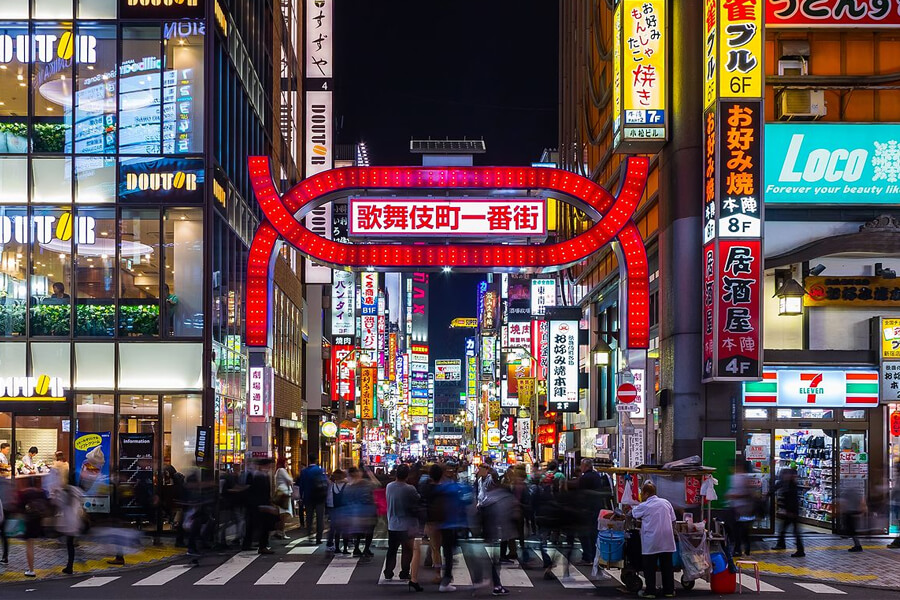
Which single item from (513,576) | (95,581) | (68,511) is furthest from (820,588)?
(68,511)

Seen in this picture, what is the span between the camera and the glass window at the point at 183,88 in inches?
1293

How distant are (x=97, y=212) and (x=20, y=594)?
17.0 m

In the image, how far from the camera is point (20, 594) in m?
17.5

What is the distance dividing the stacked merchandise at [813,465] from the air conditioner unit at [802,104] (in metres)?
8.25

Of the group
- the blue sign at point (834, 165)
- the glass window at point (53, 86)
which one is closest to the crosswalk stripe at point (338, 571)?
the blue sign at point (834, 165)

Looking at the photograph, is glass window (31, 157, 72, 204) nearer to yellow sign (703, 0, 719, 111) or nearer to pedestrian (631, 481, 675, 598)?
yellow sign (703, 0, 719, 111)

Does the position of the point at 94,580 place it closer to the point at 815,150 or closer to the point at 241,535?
the point at 241,535

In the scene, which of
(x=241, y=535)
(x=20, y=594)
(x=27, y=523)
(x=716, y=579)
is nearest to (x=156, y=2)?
(x=241, y=535)

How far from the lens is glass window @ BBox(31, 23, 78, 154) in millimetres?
32531

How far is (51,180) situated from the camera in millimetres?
32469

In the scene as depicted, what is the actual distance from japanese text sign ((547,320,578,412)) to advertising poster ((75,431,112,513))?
2168 centimetres

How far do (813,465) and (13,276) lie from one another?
906 inches

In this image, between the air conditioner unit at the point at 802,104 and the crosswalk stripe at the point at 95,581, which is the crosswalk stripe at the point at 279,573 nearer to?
the crosswalk stripe at the point at 95,581

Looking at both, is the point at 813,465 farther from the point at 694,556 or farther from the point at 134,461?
the point at 134,461
